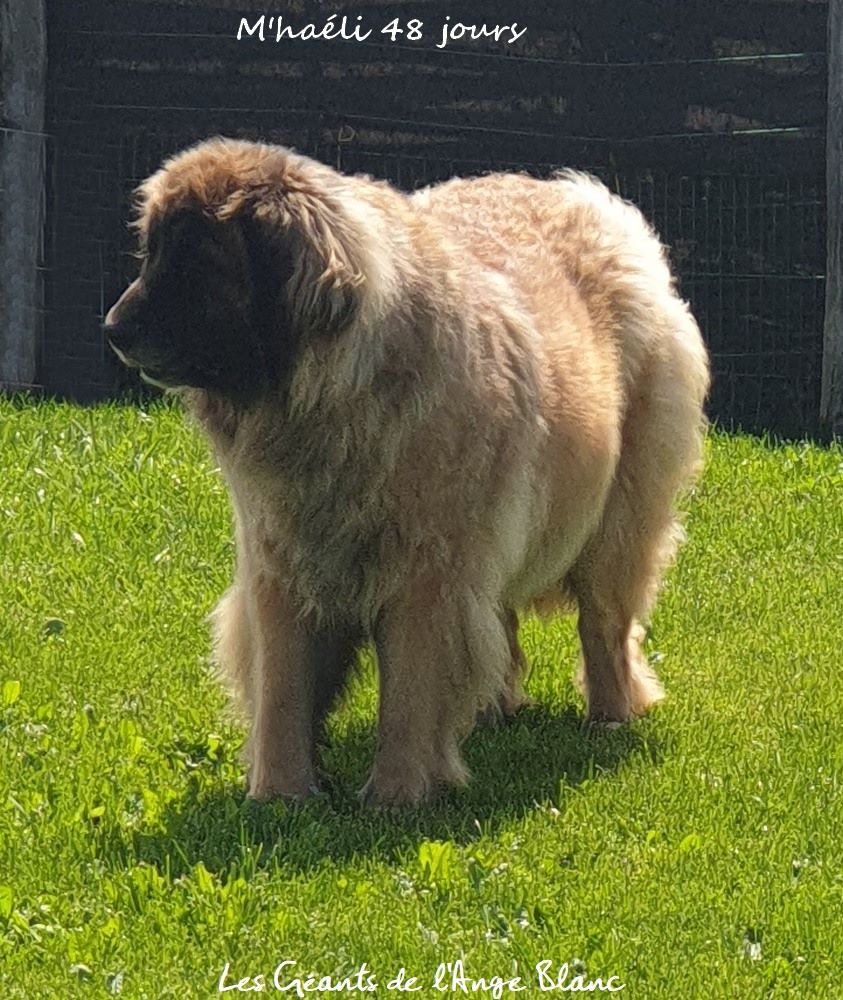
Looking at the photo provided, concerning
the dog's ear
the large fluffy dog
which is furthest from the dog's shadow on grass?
the dog's ear

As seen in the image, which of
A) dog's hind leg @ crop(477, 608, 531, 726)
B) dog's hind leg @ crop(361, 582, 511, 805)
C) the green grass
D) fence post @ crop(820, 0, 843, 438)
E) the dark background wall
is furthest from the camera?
the dark background wall

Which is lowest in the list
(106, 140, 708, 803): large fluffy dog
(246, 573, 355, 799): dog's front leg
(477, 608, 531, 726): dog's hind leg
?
(477, 608, 531, 726): dog's hind leg

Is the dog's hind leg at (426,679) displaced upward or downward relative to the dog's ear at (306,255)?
downward

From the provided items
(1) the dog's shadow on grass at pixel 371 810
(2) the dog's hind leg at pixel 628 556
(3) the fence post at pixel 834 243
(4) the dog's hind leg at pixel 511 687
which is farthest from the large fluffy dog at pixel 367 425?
(3) the fence post at pixel 834 243

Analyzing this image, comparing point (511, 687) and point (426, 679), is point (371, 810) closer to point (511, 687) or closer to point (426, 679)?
point (426, 679)

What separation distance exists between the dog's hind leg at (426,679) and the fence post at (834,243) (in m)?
5.39

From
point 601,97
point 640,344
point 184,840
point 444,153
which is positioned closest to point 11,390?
point 444,153

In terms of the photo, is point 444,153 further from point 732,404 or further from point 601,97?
point 732,404

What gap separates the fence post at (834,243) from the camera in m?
10.4

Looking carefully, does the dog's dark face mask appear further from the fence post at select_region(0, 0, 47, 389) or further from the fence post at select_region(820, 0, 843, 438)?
the fence post at select_region(820, 0, 843, 438)

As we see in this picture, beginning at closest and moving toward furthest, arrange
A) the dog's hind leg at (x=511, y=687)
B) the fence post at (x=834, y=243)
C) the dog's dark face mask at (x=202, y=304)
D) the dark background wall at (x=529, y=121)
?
the dog's dark face mask at (x=202, y=304), the dog's hind leg at (x=511, y=687), the fence post at (x=834, y=243), the dark background wall at (x=529, y=121)

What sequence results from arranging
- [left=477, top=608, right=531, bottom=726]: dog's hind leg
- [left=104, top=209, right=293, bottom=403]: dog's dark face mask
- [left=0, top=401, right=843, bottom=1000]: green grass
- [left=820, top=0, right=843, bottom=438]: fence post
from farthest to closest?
[left=820, top=0, right=843, bottom=438]: fence post → [left=477, top=608, right=531, bottom=726]: dog's hind leg → [left=104, top=209, right=293, bottom=403]: dog's dark face mask → [left=0, top=401, right=843, bottom=1000]: green grass

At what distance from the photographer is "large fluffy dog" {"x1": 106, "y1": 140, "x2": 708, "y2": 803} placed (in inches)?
196

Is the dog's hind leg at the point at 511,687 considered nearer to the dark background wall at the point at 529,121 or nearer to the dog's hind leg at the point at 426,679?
the dog's hind leg at the point at 426,679
